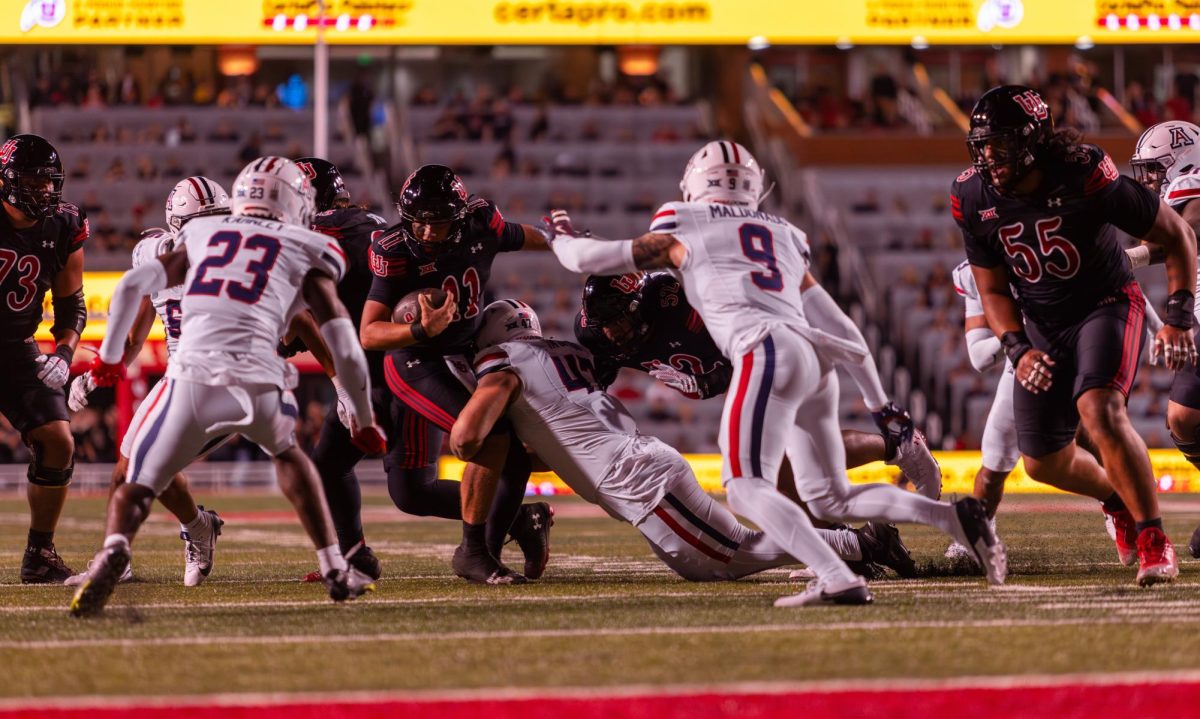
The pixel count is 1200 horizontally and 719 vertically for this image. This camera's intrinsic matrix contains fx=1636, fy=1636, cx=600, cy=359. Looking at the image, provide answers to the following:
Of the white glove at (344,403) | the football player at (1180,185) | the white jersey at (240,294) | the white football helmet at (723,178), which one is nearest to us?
the white jersey at (240,294)

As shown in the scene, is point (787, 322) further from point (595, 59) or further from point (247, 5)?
point (595, 59)

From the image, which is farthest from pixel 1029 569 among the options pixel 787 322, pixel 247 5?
pixel 247 5

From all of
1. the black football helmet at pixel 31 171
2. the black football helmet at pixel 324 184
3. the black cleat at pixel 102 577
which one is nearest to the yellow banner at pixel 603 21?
the black football helmet at pixel 324 184

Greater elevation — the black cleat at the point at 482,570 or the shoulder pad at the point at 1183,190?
the shoulder pad at the point at 1183,190

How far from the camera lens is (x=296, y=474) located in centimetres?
507

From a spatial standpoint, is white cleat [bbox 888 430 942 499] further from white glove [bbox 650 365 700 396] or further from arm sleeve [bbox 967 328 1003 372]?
white glove [bbox 650 365 700 396]

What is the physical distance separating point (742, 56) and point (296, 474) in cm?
2143

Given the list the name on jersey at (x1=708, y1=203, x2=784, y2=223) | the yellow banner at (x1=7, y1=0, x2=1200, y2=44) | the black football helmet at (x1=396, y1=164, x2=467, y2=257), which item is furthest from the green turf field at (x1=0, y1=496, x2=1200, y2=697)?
the yellow banner at (x1=7, y1=0, x2=1200, y2=44)

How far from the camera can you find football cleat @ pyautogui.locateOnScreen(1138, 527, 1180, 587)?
17.9ft

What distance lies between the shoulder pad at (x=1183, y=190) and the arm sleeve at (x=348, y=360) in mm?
3426

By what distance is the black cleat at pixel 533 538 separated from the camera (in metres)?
6.29

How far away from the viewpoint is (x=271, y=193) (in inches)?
208

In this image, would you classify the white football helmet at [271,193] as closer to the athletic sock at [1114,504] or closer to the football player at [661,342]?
the football player at [661,342]

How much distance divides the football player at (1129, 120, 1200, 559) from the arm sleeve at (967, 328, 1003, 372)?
0.81 m
